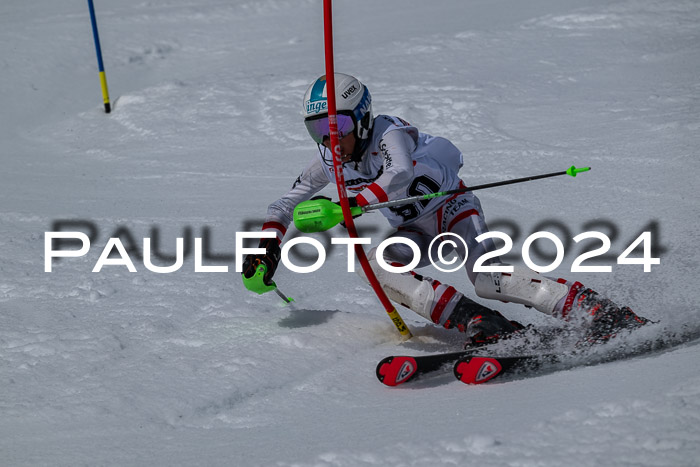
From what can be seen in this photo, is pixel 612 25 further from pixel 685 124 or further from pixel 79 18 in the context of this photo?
pixel 79 18

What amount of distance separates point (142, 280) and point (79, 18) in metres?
8.75

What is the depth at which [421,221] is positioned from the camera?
13.0 ft

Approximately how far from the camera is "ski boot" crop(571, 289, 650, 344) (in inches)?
134

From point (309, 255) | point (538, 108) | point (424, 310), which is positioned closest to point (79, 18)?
point (538, 108)

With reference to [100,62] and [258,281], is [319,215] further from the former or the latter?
[100,62]

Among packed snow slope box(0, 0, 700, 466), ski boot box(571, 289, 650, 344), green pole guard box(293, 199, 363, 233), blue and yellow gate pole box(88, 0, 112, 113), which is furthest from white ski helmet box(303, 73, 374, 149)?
blue and yellow gate pole box(88, 0, 112, 113)

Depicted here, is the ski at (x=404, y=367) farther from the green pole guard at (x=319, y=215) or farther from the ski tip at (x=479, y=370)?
the green pole guard at (x=319, y=215)

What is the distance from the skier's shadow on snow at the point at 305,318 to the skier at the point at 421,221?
34cm

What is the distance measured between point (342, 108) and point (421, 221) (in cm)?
77

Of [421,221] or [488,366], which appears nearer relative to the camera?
[488,366]

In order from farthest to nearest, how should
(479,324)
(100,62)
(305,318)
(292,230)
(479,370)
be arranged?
(100,62), (292,230), (305,318), (479,324), (479,370)

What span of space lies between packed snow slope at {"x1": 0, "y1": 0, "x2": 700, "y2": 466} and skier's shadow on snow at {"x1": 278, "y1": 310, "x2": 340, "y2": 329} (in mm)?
34

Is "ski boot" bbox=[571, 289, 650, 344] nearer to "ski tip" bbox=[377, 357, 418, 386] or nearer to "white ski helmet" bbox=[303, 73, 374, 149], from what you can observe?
"ski tip" bbox=[377, 357, 418, 386]

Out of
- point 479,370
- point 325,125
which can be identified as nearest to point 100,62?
point 325,125
